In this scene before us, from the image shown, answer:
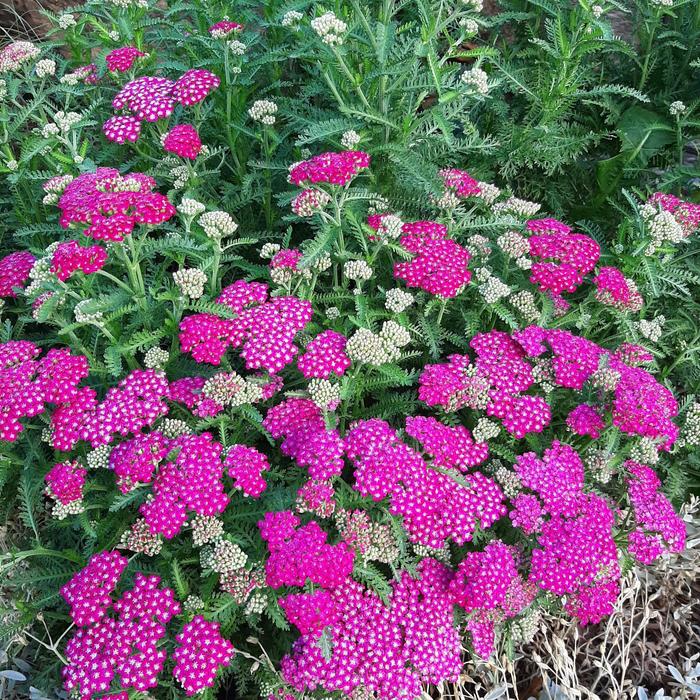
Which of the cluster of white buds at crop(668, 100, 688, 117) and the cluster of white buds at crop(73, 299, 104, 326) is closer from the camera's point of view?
the cluster of white buds at crop(73, 299, 104, 326)

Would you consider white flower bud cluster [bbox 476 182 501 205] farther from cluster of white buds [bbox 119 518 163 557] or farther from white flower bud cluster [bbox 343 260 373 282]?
cluster of white buds [bbox 119 518 163 557]

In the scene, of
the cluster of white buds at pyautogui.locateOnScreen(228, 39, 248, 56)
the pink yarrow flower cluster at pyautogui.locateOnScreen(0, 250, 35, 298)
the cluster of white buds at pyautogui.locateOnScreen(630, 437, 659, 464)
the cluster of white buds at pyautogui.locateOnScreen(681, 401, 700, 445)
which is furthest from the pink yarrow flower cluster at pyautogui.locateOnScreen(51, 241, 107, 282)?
the cluster of white buds at pyautogui.locateOnScreen(681, 401, 700, 445)

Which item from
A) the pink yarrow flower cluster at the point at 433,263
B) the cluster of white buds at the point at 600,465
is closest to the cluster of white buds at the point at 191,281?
the pink yarrow flower cluster at the point at 433,263

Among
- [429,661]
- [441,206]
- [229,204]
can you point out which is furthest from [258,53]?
[429,661]

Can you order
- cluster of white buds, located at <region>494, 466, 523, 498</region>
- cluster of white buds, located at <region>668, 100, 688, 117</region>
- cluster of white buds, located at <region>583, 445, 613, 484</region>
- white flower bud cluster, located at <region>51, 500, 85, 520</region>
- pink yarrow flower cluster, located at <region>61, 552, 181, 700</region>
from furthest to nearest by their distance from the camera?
cluster of white buds, located at <region>668, 100, 688, 117</region> → cluster of white buds, located at <region>583, 445, 613, 484</region> → cluster of white buds, located at <region>494, 466, 523, 498</region> → white flower bud cluster, located at <region>51, 500, 85, 520</region> → pink yarrow flower cluster, located at <region>61, 552, 181, 700</region>

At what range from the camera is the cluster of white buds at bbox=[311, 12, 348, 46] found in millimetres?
2842

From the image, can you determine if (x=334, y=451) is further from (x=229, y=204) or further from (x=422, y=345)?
(x=229, y=204)

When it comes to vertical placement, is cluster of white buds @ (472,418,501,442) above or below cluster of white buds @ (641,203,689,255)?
below

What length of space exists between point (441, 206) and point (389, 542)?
1.56 meters

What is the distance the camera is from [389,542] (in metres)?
2.47

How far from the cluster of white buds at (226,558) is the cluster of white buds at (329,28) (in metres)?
2.11

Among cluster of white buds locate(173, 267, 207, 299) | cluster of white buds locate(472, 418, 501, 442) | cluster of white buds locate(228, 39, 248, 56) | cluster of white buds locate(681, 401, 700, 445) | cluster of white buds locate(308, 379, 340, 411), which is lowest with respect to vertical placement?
cluster of white buds locate(681, 401, 700, 445)

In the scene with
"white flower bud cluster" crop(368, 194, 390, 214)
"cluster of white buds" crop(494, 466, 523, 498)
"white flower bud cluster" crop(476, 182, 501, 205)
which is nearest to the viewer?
"cluster of white buds" crop(494, 466, 523, 498)

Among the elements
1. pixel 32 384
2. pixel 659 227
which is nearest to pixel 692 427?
pixel 659 227
